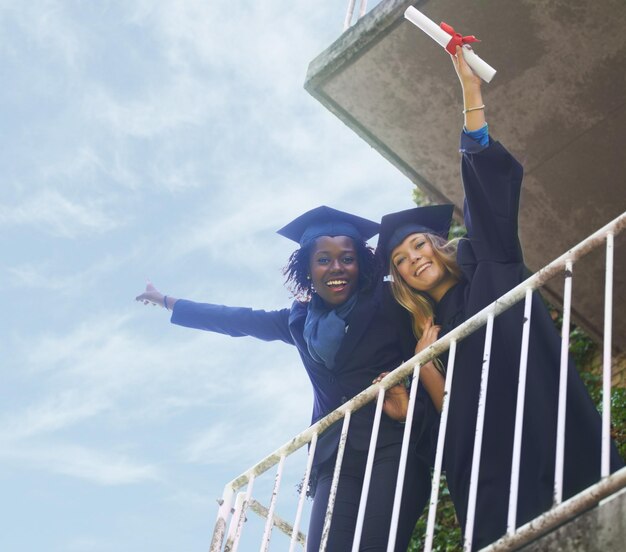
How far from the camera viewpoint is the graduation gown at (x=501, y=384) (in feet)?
12.6

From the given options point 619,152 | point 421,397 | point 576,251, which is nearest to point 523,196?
point 619,152

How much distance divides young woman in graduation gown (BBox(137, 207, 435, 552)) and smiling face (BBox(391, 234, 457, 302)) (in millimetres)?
166

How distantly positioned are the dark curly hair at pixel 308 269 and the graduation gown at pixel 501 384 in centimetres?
54

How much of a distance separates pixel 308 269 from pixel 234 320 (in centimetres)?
58

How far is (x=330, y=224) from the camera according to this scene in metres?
5.37

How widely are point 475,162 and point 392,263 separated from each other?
2.15 feet

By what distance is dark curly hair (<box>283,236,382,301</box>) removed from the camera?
521 centimetres

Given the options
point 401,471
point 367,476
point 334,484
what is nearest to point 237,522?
point 334,484

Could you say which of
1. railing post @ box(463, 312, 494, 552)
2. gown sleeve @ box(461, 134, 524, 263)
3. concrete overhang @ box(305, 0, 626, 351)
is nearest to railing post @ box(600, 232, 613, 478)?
railing post @ box(463, 312, 494, 552)

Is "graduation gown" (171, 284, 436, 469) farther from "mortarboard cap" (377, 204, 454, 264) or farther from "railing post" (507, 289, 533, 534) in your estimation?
"railing post" (507, 289, 533, 534)

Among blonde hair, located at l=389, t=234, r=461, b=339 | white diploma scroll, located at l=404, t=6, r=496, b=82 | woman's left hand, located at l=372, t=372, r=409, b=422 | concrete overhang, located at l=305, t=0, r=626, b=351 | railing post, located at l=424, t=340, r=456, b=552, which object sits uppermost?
concrete overhang, located at l=305, t=0, r=626, b=351

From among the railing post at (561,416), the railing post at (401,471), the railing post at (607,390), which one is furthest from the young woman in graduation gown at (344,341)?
the railing post at (607,390)

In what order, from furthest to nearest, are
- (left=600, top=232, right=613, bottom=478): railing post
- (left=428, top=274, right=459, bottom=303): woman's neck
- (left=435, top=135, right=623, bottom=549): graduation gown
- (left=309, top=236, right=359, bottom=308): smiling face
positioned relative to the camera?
(left=309, top=236, right=359, bottom=308): smiling face < (left=428, top=274, right=459, bottom=303): woman's neck < (left=435, top=135, right=623, bottom=549): graduation gown < (left=600, top=232, right=613, bottom=478): railing post

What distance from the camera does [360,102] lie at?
592 centimetres
